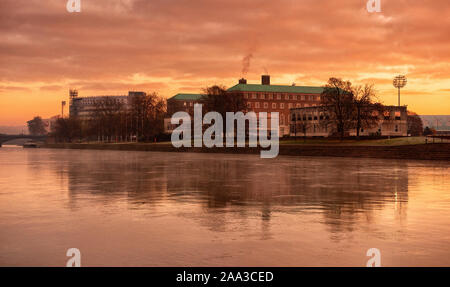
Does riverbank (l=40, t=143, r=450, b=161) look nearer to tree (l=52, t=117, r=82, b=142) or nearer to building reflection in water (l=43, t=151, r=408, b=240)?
building reflection in water (l=43, t=151, r=408, b=240)

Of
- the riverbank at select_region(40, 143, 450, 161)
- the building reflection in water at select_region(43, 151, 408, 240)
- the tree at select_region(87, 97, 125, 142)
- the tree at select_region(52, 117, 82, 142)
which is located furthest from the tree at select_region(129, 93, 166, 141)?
the building reflection in water at select_region(43, 151, 408, 240)

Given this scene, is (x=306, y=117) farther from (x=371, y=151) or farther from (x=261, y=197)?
(x=261, y=197)

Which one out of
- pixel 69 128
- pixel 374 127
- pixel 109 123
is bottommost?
pixel 374 127

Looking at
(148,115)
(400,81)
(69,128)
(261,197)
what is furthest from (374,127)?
(69,128)

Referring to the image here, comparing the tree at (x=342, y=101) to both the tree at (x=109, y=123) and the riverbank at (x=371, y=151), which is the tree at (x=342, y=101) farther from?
the tree at (x=109, y=123)

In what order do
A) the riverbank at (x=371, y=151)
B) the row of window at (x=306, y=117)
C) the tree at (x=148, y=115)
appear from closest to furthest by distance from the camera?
the riverbank at (x=371, y=151)
the row of window at (x=306, y=117)
the tree at (x=148, y=115)

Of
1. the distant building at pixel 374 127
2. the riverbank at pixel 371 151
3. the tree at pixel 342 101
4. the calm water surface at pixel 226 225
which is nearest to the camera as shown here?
the calm water surface at pixel 226 225

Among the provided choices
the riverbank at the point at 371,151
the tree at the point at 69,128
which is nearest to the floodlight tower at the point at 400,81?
the riverbank at the point at 371,151

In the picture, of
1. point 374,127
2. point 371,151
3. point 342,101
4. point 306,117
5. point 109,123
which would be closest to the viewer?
point 371,151

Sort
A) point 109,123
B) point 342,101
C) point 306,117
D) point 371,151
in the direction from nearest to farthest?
point 371,151, point 342,101, point 306,117, point 109,123

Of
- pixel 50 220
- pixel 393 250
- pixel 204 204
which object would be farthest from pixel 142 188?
pixel 393 250

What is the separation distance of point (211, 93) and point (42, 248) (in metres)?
105

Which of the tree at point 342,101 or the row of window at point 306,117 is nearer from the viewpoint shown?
the tree at point 342,101

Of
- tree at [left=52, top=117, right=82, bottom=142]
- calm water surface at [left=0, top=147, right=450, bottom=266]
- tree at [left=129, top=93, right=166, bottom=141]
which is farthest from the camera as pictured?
tree at [left=52, top=117, right=82, bottom=142]
